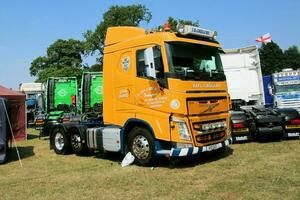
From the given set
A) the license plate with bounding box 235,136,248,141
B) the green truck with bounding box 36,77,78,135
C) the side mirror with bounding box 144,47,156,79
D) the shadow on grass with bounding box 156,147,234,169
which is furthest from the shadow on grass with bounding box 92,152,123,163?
the green truck with bounding box 36,77,78,135

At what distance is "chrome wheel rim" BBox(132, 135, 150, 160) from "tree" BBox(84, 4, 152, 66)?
42.9m

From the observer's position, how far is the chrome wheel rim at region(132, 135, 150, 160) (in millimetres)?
9508

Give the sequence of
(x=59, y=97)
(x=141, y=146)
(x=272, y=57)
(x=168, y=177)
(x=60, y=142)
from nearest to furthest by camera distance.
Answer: (x=168, y=177)
(x=141, y=146)
(x=60, y=142)
(x=59, y=97)
(x=272, y=57)

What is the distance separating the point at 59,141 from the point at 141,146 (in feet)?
15.2

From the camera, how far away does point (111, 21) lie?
52.8 m

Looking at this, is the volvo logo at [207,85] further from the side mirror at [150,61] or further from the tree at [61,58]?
the tree at [61,58]

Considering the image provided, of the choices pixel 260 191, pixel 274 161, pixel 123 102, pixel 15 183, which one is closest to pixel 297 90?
pixel 274 161

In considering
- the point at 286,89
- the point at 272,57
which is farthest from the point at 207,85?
the point at 272,57

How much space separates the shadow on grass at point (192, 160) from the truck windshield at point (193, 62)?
2.20 m

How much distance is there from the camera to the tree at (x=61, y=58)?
57125mm

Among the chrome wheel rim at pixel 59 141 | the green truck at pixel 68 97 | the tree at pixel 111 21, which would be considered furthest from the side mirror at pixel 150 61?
the tree at pixel 111 21

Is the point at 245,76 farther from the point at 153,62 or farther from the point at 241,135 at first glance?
the point at 153,62

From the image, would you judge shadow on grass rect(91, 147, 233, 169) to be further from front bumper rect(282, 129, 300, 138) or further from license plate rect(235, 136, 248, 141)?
front bumper rect(282, 129, 300, 138)

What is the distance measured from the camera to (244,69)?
18000mm
